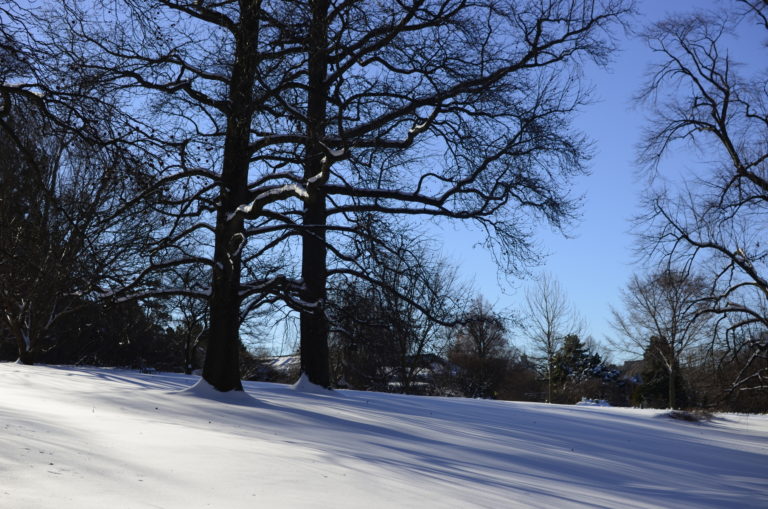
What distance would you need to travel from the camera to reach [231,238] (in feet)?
37.8

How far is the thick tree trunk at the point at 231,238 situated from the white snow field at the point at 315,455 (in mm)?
492

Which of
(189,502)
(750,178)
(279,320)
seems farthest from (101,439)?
(750,178)

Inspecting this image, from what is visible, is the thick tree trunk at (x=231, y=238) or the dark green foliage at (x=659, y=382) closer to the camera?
the thick tree trunk at (x=231, y=238)

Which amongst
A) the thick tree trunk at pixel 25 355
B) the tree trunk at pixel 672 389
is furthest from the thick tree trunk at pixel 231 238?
the tree trunk at pixel 672 389

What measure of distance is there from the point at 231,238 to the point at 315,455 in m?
Result: 5.54

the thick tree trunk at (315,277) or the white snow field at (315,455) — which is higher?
the thick tree trunk at (315,277)

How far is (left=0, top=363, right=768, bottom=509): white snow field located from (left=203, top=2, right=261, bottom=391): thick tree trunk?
0.49 metres

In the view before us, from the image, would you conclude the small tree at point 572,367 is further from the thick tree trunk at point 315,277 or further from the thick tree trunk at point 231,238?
the thick tree trunk at point 231,238

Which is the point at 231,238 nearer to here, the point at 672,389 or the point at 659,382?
the point at 672,389

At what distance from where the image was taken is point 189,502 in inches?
192

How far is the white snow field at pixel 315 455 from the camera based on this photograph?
5.24m

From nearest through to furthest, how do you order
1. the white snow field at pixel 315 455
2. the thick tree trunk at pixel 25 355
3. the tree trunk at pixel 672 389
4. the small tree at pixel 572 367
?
the white snow field at pixel 315 455
the thick tree trunk at pixel 25 355
the tree trunk at pixel 672 389
the small tree at pixel 572 367

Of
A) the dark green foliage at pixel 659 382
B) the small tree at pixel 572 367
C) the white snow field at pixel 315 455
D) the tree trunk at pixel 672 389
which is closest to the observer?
the white snow field at pixel 315 455

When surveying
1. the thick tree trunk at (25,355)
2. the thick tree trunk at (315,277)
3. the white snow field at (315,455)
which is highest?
the thick tree trunk at (315,277)
